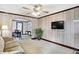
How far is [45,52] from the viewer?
7.85 feet

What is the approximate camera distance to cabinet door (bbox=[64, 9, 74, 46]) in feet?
7.79

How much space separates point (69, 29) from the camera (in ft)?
7.93

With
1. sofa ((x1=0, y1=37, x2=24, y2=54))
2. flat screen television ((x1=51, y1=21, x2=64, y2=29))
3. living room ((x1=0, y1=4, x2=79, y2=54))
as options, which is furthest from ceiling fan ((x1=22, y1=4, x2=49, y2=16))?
sofa ((x1=0, y1=37, x2=24, y2=54))

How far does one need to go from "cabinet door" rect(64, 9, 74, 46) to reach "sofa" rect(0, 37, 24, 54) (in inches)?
39.2

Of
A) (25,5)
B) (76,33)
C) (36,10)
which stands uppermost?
(25,5)

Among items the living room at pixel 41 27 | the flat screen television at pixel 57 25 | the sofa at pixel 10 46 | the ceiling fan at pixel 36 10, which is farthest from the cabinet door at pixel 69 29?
the sofa at pixel 10 46

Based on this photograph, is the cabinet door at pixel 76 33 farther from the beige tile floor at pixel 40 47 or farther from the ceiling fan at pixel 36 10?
the ceiling fan at pixel 36 10

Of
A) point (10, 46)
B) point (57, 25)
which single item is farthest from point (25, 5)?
point (10, 46)

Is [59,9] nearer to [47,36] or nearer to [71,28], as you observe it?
[71,28]

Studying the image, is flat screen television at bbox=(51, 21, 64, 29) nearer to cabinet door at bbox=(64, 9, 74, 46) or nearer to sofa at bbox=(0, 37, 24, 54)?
cabinet door at bbox=(64, 9, 74, 46)

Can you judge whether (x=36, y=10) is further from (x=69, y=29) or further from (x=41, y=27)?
(x=69, y=29)

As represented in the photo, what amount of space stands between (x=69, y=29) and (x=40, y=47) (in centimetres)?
73

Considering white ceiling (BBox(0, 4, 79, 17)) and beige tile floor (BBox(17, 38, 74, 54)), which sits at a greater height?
white ceiling (BBox(0, 4, 79, 17))

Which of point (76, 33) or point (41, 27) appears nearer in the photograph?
point (76, 33)
